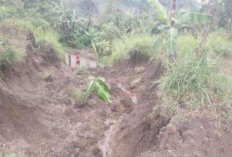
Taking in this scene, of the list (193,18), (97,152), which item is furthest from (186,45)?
(97,152)

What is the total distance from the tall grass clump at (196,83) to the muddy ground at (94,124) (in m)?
0.54

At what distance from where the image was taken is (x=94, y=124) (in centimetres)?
952

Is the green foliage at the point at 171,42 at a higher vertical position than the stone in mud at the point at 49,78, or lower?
higher

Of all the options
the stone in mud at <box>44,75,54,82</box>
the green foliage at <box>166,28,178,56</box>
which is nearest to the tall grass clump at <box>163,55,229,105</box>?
the green foliage at <box>166,28,178,56</box>

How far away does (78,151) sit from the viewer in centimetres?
775

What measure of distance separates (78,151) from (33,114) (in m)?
1.77

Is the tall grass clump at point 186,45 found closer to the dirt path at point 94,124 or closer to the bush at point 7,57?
the dirt path at point 94,124

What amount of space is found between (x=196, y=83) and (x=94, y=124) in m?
3.81

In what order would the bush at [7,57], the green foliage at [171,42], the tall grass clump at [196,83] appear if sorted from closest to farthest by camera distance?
the tall grass clump at [196,83] < the green foliage at [171,42] < the bush at [7,57]

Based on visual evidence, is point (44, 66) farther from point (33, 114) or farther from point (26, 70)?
point (33, 114)

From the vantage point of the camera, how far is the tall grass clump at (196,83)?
7.16 metres

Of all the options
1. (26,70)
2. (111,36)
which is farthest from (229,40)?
(111,36)

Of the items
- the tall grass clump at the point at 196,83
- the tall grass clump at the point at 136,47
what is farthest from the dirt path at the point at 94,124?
the tall grass clump at the point at 136,47

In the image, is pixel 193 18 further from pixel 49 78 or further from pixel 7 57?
pixel 49 78
